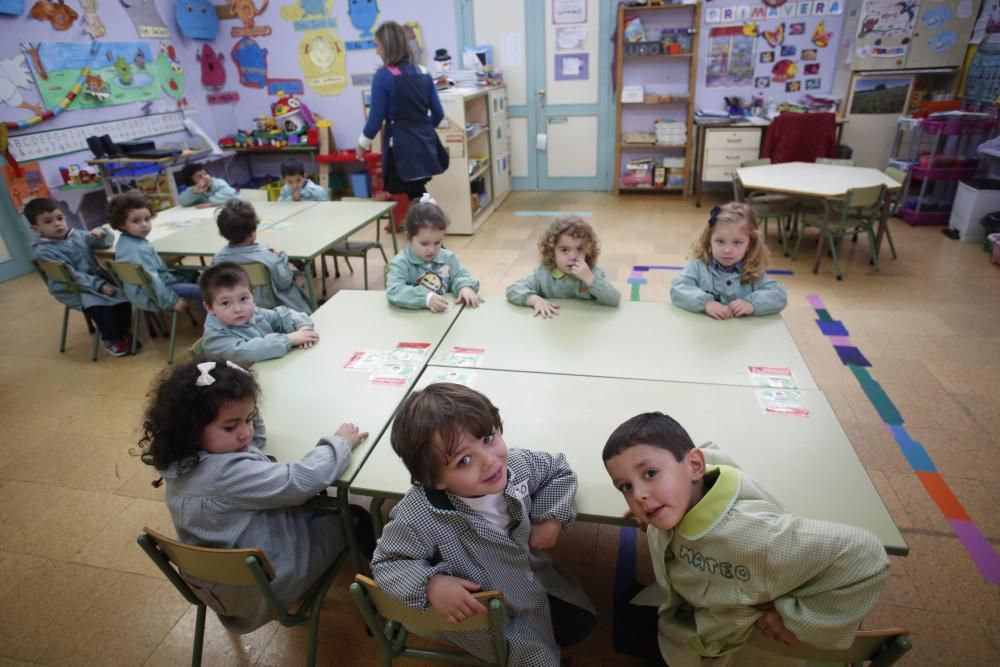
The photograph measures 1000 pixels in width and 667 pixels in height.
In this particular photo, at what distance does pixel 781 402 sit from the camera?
159 centimetres

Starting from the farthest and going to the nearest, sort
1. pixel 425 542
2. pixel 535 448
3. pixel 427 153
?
pixel 427 153
pixel 535 448
pixel 425 542

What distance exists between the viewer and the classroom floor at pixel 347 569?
1.76 m

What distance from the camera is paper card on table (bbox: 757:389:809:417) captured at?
154cm

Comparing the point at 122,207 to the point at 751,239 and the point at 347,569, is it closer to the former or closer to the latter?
the point at 347,569

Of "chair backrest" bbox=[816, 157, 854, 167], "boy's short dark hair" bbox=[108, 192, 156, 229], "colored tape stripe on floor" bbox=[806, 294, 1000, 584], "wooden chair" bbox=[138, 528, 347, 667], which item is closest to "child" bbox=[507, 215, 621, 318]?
"wooden chair" bbox=[138, 528, 347, 667]

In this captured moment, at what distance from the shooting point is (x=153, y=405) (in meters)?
1.33

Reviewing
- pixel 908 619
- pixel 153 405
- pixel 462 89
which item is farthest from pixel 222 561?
pixel 462 89

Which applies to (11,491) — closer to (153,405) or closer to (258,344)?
(258,344)

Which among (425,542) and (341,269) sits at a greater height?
(425,542)

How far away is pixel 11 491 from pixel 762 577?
2.98 m

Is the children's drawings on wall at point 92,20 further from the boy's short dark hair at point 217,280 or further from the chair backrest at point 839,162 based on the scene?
the chair backrest at point 839,162

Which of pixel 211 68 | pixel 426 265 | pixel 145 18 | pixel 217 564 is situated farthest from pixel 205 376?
pixel 211 68

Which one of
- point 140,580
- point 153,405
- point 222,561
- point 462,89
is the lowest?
point 140,580

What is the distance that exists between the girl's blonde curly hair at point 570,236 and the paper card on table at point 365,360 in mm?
791
